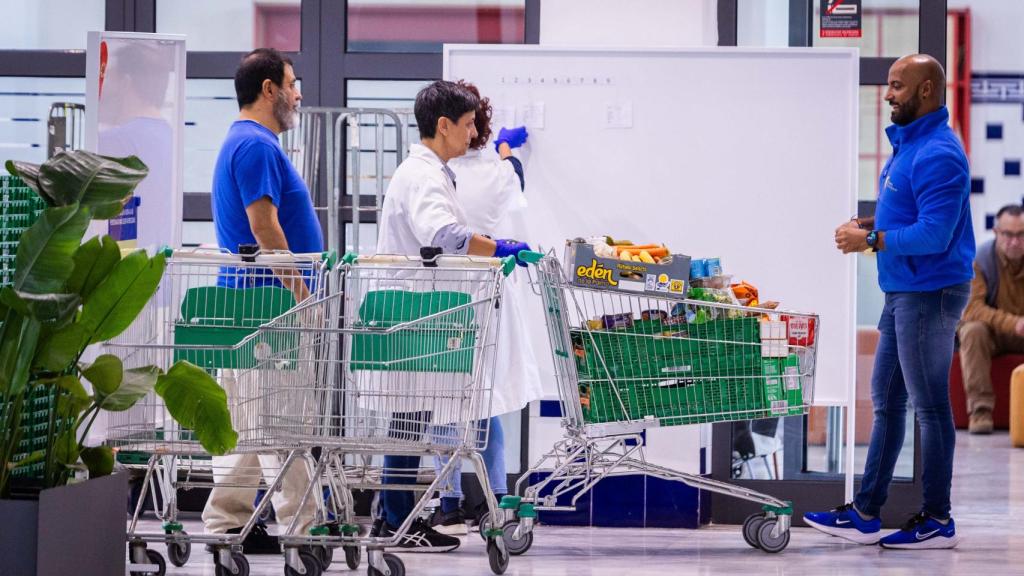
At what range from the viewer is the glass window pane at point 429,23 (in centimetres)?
573

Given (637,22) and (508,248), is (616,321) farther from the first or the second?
(637,22)

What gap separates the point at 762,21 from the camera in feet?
18.2

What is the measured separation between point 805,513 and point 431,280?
Result: 6.63ft

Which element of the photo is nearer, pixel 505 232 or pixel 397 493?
pixel 397 493

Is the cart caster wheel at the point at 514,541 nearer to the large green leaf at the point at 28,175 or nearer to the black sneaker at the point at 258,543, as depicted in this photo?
the black sneaker at the point at 258,543

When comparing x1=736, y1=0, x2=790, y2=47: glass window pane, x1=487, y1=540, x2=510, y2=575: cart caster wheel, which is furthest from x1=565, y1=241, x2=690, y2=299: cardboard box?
x1=736, y1=0, x2=790, y2=47: glass window pane

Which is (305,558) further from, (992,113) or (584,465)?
(992,113)

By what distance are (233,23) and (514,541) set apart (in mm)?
2641

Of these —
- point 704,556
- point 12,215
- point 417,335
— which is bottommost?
point 704,556

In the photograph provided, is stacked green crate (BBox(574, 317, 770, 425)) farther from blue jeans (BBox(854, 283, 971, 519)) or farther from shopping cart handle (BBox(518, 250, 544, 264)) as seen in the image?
blue jeans (BBox(854, 283, 971, 519))

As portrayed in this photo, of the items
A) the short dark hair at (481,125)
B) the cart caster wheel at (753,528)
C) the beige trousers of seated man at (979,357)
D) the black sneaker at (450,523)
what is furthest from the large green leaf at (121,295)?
the beige trousers of seated man at (979,357)

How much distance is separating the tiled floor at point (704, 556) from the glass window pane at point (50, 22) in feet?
8.03

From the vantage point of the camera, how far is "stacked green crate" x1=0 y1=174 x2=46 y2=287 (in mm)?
3506

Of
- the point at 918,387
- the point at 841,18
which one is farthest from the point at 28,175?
the point at 841,18
